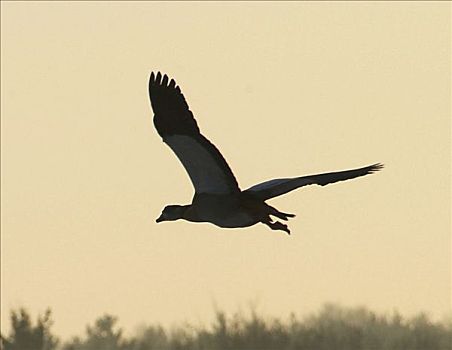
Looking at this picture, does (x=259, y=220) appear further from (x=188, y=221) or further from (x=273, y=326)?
(x=273, y=326)

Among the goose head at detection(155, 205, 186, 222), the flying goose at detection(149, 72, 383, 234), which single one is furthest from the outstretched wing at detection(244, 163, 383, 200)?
the goose head at detection(155, 205, 186, 222)

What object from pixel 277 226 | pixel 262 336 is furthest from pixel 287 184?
pixel 262 336

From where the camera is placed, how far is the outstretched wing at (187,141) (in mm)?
15383

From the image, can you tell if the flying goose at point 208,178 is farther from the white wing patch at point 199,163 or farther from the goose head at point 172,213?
the goose head at point 172,213

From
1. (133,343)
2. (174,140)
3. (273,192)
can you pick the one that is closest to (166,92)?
(174,140)

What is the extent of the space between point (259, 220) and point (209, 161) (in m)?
0.85

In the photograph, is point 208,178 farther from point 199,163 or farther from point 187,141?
point 187,141

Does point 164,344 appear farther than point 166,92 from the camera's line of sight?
Yes

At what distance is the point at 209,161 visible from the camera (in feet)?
50.4

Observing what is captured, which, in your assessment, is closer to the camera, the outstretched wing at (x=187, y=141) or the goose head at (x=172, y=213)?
the outstretched wing at (x=187, y=141)

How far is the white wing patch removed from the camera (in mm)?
15383

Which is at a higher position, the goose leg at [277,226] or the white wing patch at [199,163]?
the white wing patch at [199,163]

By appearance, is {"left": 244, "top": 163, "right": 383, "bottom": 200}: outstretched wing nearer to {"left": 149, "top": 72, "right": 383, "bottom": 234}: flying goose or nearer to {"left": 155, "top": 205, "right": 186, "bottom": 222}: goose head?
{"left": 149, "top": 72, "right": 383, "bottom": 234}: flying goose

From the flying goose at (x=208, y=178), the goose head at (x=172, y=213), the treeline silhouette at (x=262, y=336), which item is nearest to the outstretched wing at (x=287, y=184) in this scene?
the flying goose at (x=208, y=178)
